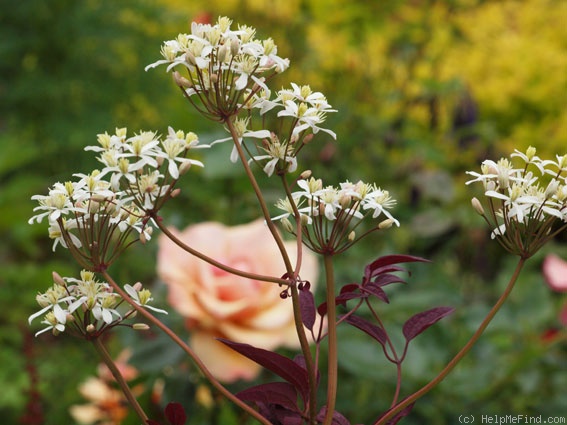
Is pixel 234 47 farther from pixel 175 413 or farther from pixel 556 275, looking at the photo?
pixel 556 275

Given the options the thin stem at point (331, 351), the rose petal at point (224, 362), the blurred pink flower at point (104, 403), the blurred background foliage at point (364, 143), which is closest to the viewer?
the thin stem at point (331, 351)

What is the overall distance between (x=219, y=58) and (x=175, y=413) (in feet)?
0.58

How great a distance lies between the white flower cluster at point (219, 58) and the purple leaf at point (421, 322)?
15 centimetres

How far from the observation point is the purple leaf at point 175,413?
0.39 m

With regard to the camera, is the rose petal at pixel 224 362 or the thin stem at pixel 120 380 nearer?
the thin stem at pixel 120 380

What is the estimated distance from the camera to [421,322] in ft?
1.37

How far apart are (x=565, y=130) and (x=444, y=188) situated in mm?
1143

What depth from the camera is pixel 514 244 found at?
0.39 m

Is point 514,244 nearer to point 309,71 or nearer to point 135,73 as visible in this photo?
point 309,71

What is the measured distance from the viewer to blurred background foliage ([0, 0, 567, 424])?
1.15 metres

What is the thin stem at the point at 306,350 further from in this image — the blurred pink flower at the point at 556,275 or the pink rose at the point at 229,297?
the blurred pink flower at the point at 556,275

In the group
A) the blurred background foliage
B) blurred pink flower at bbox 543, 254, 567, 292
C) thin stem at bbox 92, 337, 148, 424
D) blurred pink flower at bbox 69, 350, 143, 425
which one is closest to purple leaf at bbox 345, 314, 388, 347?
thin stem at bbox 92, 337, 148, 424

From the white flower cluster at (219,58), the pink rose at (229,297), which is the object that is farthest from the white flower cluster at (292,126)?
the pink rose at (229,297)

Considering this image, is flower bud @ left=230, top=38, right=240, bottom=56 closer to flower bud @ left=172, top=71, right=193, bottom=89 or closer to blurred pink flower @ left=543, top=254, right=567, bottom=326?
flower bud @ left=172, top=71, right=193, bottom=89
